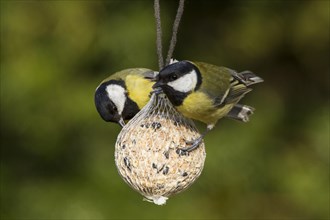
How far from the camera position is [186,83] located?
279cm

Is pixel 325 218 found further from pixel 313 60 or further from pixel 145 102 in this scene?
pixel 145 102

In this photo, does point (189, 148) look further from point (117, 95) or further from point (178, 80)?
point (117, 95)

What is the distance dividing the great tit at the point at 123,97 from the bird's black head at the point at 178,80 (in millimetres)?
269

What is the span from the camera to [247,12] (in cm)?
452

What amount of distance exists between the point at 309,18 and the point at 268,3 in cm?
26

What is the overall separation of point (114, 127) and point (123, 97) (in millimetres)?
1049

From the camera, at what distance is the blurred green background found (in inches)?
161

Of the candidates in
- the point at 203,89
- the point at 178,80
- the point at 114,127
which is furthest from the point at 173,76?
the point at 114,127

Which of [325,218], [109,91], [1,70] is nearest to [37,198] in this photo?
[1,70]

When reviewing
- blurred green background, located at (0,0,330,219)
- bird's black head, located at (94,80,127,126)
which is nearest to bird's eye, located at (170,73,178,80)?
bird's black head, located at (94,80,127,126)

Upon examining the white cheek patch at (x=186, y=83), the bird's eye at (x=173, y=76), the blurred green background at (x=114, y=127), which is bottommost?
the blurred green background at (x=114, y=127)

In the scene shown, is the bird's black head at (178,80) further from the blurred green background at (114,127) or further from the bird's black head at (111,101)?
the blurred green background at (114,127)

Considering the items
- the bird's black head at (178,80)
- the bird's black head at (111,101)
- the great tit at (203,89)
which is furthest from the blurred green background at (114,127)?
the bird's black head at (178,80)

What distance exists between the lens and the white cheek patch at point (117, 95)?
3.10 m
